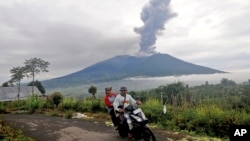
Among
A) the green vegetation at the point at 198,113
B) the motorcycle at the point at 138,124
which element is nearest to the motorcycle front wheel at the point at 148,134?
the motorcycle at the point at 138,124

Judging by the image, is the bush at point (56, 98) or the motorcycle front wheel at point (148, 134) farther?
the bush at point (56, 98)

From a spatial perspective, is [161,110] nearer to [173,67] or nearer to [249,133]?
[249,133]

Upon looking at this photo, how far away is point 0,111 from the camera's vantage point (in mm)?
17125

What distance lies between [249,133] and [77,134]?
5509mm

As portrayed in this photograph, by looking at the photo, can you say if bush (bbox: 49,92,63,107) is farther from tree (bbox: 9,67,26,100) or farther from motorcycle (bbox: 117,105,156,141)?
tree (bbox: 9,67,26,100)

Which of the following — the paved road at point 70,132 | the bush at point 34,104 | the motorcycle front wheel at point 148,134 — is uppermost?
the bush at point 34,104

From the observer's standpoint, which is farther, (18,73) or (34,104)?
(18,73)

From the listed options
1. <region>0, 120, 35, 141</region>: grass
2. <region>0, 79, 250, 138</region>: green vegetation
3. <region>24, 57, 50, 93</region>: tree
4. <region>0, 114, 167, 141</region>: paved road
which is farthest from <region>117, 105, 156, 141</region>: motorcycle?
<region>24, 57, 50, 93</region>: tree

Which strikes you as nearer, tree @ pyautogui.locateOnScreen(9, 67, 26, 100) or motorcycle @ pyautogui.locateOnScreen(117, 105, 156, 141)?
motorcycle @ pyautogui.locateOnScreen(117, 105, 156, 141)

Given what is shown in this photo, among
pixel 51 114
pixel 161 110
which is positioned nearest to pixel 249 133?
pixel 161 110

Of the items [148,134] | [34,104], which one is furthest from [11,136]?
[34,104]

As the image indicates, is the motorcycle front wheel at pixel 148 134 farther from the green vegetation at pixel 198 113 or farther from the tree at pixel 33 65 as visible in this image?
the tree at pixel 33 65

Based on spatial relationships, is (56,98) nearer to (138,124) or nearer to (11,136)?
(11,136)

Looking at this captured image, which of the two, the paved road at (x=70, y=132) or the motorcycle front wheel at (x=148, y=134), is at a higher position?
the motorcycle front wheel at (x=148, y=134)
